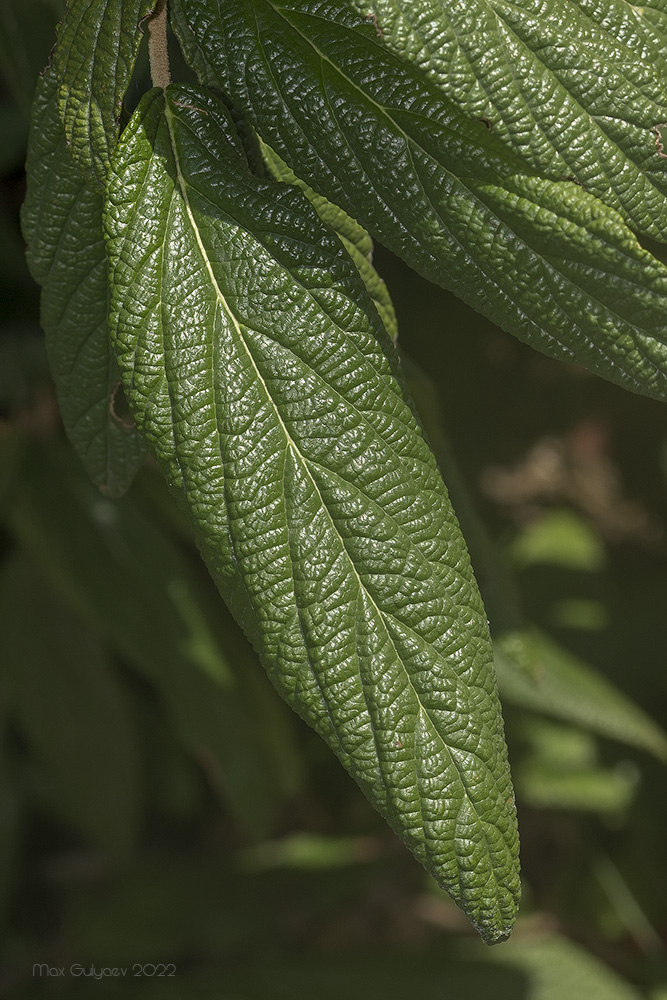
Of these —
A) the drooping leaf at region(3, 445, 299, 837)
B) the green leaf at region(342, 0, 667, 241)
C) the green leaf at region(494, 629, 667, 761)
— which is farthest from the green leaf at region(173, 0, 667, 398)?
the drooping leaf at region(3, 445, 299, 837)

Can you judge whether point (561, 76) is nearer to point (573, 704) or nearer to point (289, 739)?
point (573, 704)

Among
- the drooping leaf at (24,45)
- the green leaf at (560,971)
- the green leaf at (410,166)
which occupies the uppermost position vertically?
the drooping leaf at (24,45)

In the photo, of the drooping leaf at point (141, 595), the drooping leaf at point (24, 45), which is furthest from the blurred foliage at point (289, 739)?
the drooping leaf at point (24, 45)

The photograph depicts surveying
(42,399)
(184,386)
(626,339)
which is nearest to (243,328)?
(184,386)

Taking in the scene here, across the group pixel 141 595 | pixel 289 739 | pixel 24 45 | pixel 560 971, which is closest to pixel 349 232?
pixel 24 45

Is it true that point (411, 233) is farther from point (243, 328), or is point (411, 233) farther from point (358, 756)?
point (358, 756)

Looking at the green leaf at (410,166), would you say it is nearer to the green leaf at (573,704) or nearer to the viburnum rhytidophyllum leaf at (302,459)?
the viburnum rhytidophyllum leaf at (302,459)

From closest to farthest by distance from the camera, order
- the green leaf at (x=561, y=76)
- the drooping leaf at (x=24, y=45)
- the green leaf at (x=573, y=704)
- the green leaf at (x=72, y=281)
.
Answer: the green leaf at (x=561, y=76), the green leaf at (x=72, y=281), the drooping leaf at (x=24, y=45), the green leaf at (x=573, y=704)
